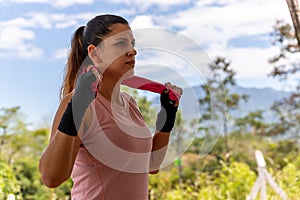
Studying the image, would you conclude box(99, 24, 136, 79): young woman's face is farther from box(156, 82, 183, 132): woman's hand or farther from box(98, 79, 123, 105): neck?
box(156, 82, 183, 132): woman's hand

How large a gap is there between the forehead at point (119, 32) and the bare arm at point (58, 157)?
7.7 inches

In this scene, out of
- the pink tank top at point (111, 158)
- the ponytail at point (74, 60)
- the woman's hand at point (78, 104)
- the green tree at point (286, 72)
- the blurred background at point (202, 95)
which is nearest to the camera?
the woman's hand at point (78, 104)

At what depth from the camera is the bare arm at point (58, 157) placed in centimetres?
103

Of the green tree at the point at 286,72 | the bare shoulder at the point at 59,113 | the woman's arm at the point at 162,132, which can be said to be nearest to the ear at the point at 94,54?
the bare shoulder at the point at 59,113

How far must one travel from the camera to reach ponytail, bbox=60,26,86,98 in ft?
4.08

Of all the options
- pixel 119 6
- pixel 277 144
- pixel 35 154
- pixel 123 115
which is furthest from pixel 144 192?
pixel 119 6

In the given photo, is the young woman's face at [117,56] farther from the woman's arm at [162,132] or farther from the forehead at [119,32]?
the woman's arm at [162,132]

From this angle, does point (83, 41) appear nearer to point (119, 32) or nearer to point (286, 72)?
point (119, 32)

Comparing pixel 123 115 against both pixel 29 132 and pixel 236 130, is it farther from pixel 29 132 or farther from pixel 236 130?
pixel 236 130

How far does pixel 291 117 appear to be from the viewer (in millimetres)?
8562

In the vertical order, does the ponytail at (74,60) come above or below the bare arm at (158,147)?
above

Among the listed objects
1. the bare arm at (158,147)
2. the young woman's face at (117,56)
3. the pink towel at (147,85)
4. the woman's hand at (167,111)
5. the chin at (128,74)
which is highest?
the young woman's face at (117,56)

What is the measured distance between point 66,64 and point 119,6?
9.44 meters

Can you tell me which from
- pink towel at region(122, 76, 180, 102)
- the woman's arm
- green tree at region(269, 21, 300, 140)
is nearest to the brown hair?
pink towel at region(122, 76, 180, 102)
